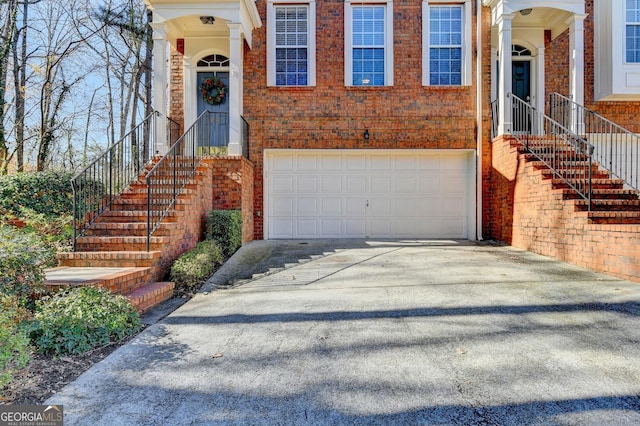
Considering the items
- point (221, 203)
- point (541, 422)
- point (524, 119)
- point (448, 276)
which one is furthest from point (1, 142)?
point (524, 119)

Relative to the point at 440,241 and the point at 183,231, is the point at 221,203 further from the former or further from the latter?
the point at 440,241

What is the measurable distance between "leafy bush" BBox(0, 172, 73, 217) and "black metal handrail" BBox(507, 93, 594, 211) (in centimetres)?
912

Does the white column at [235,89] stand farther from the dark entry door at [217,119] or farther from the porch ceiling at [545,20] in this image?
the porch ceiling at [545,20]

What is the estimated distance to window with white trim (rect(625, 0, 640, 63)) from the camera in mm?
9664

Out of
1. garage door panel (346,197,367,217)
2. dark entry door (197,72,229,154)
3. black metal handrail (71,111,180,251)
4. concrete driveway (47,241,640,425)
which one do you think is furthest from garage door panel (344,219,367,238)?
black metal handrail (71,111,180,251)

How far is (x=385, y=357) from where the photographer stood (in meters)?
3.32

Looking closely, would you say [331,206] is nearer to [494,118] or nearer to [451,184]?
[451,184]

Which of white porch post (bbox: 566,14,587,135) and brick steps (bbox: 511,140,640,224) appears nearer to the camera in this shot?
brick steps (bbox: 511,140,640,224)

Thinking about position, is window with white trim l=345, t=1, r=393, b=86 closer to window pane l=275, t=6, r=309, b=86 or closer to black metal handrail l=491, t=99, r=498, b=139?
window pane l=275, t=6, r=309, b=86

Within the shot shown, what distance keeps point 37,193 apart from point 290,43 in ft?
21.6

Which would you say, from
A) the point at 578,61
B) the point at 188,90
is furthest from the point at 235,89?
the point at 578,61

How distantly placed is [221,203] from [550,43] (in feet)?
30.1

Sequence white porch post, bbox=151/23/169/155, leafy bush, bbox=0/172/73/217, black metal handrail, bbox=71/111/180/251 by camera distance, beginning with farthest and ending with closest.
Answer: white porch post, bbox=151/23/169/155
leafy bush, bbox=0/172/73/217
black metal handrail, bbox=71/111/180/251

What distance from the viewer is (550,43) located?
1015cm
